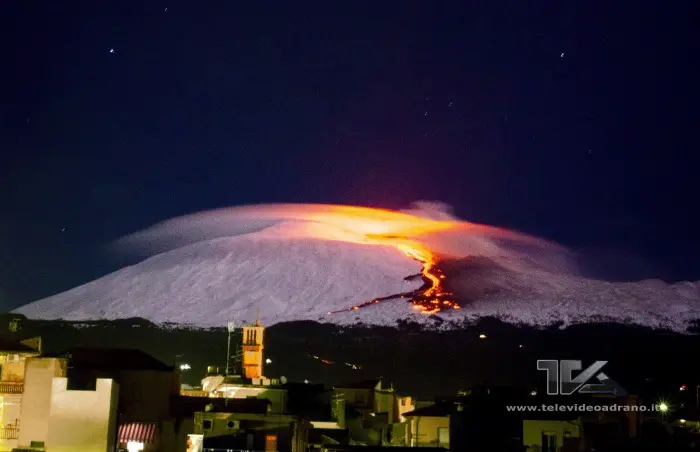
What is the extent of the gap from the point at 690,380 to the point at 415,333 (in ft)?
68.6

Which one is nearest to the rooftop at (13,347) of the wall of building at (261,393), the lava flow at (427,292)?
the wall of building at (261,393)

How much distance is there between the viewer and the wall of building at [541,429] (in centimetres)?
2177

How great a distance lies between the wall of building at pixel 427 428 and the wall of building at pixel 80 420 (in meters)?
10.6

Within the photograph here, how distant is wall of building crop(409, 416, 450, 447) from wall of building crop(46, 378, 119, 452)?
10.6 m

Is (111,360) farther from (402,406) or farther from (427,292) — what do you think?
(427,292)

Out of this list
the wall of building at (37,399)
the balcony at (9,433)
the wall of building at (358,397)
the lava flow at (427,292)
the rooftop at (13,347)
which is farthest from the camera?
the lava flow at (427,292)

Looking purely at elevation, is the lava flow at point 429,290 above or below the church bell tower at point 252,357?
above

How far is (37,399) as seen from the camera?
23.3m

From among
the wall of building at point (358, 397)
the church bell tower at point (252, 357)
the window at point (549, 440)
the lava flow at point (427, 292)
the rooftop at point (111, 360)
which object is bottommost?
the window at point (549, 440)

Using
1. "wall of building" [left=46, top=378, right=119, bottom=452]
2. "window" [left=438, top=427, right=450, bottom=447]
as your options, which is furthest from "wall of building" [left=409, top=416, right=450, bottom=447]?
"wall of building" [left=46, top=378, right=119, bottom=452]

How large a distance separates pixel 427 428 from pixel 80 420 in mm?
11616

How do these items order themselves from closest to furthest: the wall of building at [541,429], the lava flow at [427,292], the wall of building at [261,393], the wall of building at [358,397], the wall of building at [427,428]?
1. the wall of building at [541,429]
2. the wall of building at [427,428]
3. the wall of building at [261,393]
4. the wall of building at [358,397]
5. the lava flow at [427,292]

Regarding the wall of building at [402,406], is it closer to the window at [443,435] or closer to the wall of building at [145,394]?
the window at [443,435]

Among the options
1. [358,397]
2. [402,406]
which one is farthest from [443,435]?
[402,406]
